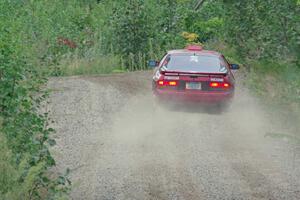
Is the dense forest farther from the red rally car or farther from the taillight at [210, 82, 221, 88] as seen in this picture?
the taillight at [210, 82, 221, 88]

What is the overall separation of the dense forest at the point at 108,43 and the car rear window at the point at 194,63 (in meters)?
2.01

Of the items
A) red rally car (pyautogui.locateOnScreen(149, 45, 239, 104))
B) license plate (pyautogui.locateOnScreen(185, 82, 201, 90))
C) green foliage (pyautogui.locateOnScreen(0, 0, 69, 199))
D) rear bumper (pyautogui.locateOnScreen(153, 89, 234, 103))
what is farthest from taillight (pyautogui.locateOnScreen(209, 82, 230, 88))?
green foliage (pyautogui.locateOnScreen(0, 0, 69, 199))

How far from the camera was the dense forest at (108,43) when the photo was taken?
10305 millimetres

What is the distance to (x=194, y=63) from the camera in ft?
60.8

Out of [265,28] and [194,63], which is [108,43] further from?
[194,63]

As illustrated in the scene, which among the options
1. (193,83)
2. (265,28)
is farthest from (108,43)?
(193,83)

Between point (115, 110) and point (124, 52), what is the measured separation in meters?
10.7

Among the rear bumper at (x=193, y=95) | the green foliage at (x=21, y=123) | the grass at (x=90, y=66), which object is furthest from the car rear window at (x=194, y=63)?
the grass at (x=90, y=66)

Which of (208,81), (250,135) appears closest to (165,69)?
(208,81)

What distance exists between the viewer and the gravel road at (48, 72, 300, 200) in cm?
1148

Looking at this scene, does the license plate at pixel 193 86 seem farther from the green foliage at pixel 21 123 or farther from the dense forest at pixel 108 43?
the green foliage at pixel 21 123

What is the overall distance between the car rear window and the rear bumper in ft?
1.75

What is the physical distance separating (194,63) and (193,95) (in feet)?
3.00

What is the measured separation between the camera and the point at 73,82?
82.0 feet
